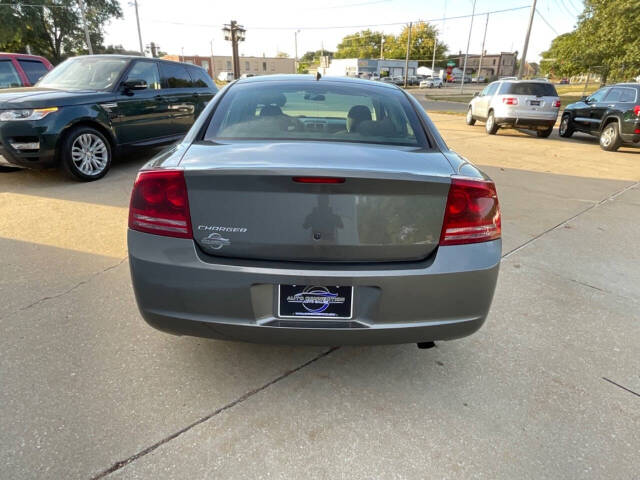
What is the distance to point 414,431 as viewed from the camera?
1.93 meters

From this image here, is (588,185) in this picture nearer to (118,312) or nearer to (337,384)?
(337,384)

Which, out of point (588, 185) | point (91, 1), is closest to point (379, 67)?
point (91, 1)

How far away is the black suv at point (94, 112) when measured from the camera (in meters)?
5.27

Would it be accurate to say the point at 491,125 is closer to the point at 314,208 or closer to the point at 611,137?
the point at 611,137

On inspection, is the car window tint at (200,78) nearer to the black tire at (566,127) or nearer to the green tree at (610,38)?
the black tire at (566,127)

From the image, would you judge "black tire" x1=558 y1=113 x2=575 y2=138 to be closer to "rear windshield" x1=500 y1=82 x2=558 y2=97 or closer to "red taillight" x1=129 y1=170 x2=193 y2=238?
"rear windshield" x1=500 y1=82 x2=558 y2=97

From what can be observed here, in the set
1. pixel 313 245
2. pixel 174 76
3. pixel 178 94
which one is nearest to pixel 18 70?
pixel 174 76

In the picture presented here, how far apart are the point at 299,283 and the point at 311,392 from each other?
28.9 inches

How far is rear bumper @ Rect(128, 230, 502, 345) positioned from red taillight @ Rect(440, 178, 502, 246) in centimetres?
5

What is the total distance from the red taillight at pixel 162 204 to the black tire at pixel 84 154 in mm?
4621

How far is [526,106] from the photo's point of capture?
1223 cm

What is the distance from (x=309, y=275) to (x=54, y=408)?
140 centimetres

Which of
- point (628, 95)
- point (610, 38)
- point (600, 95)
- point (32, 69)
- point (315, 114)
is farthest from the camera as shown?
point (610, 38)

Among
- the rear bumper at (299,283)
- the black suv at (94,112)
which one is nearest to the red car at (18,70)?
the black suv at (94,112)
